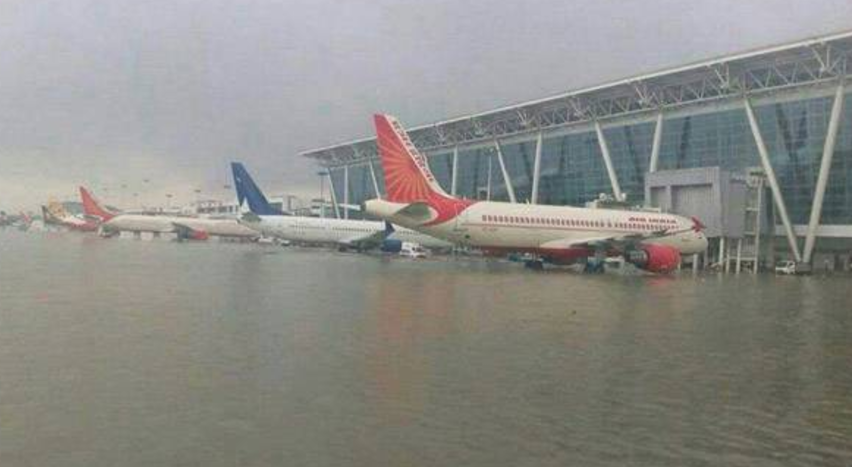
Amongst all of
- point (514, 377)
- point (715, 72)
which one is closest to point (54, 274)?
point (514, 377)

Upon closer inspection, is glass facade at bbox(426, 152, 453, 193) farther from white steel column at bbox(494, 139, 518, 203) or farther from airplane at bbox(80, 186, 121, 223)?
airplane at bbox(80, 186, 121, 223)

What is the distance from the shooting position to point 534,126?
93.9m

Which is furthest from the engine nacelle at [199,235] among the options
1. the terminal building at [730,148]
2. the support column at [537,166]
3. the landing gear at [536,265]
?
the landing gear at [536,265]

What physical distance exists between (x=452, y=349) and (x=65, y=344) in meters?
5.72

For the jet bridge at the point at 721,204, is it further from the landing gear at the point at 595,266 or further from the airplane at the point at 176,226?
the airplane at the point at 176,226

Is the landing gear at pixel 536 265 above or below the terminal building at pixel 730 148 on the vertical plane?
below

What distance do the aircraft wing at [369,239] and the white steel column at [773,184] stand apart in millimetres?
32343

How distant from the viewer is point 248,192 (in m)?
75.1

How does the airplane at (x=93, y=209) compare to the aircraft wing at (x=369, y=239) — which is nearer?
the aircraft wing at (x=369, y=239)

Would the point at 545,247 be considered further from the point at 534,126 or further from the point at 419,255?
the point at 534,126

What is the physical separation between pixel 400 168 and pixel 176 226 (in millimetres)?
73275

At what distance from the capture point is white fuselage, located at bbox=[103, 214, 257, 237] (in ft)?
359

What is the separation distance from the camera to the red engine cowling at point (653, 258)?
136 feet

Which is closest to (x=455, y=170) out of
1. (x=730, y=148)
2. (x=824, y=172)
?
(x=730, y=148)
